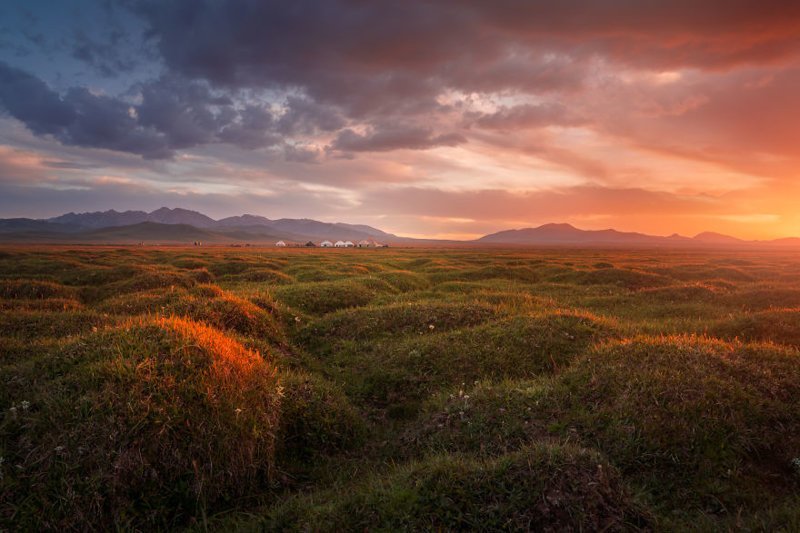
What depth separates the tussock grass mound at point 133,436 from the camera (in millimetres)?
5820

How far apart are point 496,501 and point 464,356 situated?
6.96 metres

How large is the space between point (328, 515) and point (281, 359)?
6.72 metres

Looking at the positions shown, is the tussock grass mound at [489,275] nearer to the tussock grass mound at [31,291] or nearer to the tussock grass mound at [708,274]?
the tussock grass mound at [708,274]

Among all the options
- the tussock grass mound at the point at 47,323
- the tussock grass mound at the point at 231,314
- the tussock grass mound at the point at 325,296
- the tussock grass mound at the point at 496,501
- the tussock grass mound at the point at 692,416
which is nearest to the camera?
the tussock grass mound at the point at 496,501

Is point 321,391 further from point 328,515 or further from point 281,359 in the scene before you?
point 328,515

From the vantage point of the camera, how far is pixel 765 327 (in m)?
14.7

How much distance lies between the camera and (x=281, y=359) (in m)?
12.1

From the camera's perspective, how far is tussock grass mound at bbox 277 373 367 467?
8.29 metres

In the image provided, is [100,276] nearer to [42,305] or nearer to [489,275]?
[42,305]

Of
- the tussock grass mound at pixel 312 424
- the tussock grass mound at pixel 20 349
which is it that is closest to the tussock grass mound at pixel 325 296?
the tussock grass mound at pixel 20 349

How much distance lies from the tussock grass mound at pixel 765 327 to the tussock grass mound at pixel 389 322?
8.25 m

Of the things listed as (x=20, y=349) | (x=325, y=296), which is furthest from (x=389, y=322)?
(x=20, y=349)

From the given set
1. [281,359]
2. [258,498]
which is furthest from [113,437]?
[281,359]

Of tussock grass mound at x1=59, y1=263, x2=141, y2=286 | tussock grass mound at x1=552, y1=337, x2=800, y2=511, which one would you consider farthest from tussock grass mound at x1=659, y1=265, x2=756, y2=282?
tussock grass mound at x1=59, y1=263, x2=141, y2=286
